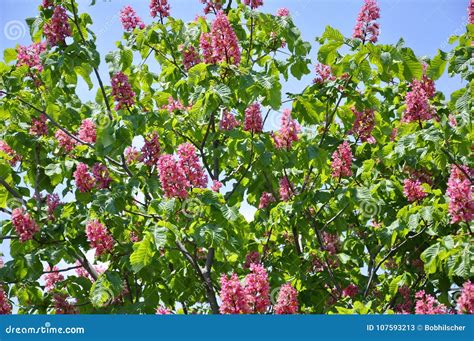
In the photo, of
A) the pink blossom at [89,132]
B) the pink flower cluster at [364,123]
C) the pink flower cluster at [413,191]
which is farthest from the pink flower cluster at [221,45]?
the pink flower cluster at [413,191]

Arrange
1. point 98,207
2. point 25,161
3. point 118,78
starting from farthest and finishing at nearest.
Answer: point 25,161 → point 118,78 → point 98,207

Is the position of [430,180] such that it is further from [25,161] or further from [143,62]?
[25,161]

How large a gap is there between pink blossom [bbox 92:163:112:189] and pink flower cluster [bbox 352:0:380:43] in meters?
3.08

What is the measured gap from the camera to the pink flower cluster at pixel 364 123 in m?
7.59

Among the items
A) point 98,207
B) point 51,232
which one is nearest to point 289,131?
point 98,207

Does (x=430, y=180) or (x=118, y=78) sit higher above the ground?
(x=118, y=78)

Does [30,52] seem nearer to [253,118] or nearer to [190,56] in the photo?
[190,56]

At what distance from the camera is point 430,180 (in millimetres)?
7672

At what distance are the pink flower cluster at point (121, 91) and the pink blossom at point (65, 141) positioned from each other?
91cm

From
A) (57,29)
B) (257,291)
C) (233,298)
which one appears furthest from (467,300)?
(57,29)

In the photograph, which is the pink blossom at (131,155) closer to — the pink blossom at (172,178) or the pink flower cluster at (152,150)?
the pink flower cluster at (152,150)

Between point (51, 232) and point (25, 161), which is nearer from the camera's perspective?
point (51, 232)

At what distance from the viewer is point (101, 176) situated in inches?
262

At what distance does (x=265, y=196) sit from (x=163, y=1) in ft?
8.69
